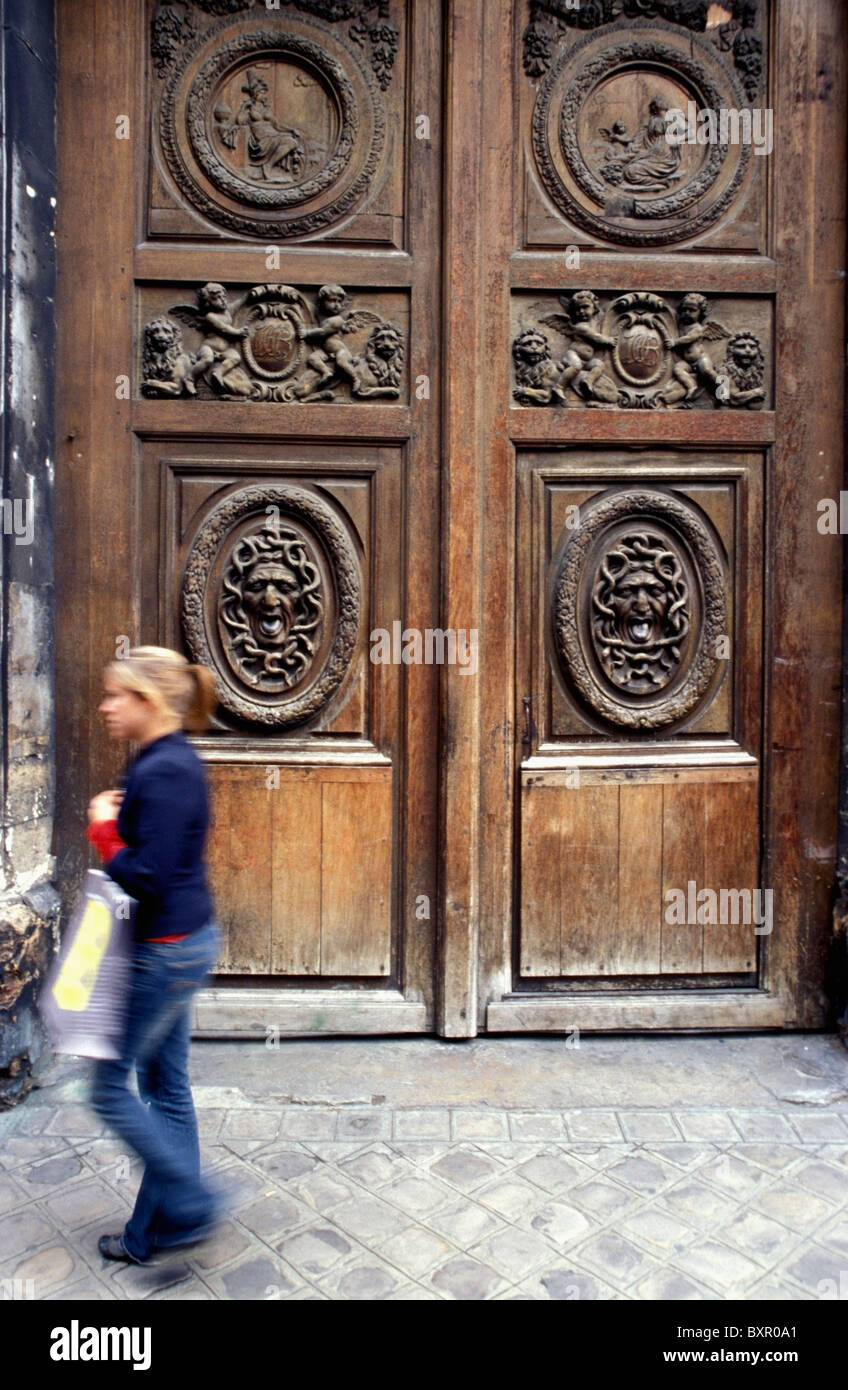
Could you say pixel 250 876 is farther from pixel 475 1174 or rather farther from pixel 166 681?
pixel 166 681

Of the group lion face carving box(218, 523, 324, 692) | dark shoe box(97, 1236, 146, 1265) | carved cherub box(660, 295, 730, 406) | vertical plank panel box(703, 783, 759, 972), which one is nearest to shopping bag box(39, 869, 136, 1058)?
dark shoe box(97, 1236, 146, 1265)

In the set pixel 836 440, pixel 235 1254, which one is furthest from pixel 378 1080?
pixel 836 440

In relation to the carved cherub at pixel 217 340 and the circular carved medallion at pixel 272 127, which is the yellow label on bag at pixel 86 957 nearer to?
the carved cherub at pixel 217 340

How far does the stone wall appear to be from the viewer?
318cm

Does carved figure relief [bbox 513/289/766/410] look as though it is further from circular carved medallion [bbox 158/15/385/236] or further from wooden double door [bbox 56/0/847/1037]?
circular carved medallion [bbox 158/15/385/236]

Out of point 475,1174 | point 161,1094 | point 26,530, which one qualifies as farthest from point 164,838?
point 26,530

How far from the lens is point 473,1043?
361 cm

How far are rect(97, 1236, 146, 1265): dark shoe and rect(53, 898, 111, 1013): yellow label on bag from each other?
657mm

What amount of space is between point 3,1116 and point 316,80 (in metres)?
3.87

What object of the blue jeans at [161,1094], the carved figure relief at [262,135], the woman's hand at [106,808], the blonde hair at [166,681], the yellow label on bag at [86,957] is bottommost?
the blue jeans at [161,1094]

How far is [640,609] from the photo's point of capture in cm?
364

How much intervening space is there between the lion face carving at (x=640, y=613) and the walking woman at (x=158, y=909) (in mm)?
1830

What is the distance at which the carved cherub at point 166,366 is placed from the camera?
3520mm

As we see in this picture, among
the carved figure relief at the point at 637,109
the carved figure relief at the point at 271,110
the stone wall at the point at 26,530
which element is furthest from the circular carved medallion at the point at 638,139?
the stone wall at the point at 26,530
